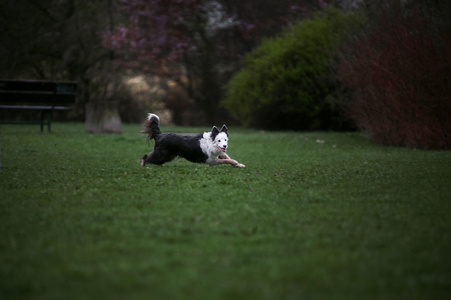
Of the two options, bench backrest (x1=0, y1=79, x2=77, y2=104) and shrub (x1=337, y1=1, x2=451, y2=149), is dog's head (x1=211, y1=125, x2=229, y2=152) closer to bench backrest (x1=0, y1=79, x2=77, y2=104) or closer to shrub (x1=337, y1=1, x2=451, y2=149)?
shrub (x1=337, y1=1, x2=451, y2=149)

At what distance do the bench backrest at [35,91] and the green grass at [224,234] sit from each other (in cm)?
878

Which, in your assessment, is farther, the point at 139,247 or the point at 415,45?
the point at 415,45

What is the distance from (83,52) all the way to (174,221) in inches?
854

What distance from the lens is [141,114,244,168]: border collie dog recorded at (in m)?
7.50

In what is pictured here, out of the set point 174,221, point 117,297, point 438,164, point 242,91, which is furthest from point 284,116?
point 117,297

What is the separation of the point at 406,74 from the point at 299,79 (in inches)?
308

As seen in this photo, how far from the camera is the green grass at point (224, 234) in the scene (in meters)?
2.61

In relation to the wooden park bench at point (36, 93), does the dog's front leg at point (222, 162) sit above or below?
below

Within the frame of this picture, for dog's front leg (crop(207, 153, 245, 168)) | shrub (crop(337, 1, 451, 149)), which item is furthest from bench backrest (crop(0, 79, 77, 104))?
dog's front leg (crop(207, 153, 245, 168))

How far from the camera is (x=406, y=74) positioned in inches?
440

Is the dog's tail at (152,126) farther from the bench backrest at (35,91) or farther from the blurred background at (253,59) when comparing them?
the bench backrest at (35,91)

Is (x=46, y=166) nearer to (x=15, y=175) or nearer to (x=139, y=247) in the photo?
(x=15, y=175)

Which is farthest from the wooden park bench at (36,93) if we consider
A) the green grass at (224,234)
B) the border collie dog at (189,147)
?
the green grass at (224,234)

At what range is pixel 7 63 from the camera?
22500 millimetres
